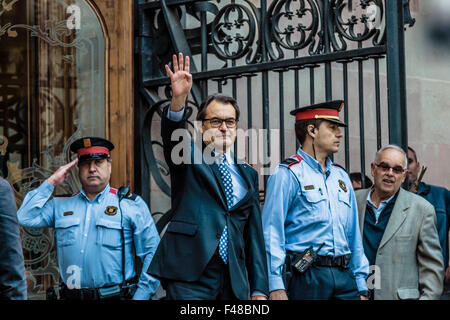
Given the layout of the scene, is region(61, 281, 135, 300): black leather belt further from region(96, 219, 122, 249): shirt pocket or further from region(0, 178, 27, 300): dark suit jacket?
region(0, 178, 27, 300): dark suit jacket

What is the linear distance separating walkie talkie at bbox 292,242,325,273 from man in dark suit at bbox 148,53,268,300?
44 cm

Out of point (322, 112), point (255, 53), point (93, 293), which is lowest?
point (93, 293)

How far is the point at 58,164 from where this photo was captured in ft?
23.0

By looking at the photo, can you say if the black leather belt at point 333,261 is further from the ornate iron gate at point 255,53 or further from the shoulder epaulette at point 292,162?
the ornate iron gate at point 255,53

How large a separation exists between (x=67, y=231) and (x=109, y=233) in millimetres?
286

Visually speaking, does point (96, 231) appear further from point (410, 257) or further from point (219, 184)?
point (410, 257)

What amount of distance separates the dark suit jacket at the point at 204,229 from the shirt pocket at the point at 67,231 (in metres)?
1.36

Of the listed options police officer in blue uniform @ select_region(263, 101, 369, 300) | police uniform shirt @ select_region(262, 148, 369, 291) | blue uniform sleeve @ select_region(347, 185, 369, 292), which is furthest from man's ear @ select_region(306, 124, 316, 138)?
blue uniform sleeve @ select_region(347, 185, 369, 292)

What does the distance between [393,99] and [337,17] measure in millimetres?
762

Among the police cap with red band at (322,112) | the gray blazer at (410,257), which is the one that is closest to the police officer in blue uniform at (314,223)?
the police cap with red band at (322,112)

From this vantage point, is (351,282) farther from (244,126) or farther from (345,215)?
(244,126)

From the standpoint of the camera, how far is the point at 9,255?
388cm

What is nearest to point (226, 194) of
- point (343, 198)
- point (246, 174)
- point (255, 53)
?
point (246, 174)
